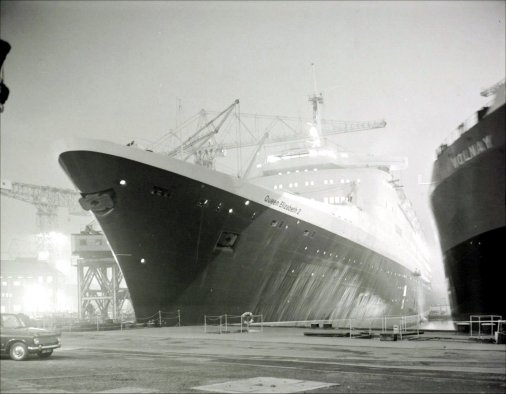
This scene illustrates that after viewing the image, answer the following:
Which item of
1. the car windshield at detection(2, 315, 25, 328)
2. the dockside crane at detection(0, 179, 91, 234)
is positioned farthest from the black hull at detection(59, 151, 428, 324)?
the dockside crane at detection(0, 179, 91, 234)

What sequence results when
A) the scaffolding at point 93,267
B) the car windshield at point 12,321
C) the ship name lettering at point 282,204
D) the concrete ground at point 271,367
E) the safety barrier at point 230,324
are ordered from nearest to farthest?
the concrete ground at point 271,367, the car windshield at point 12,321, the safety barrier at point 230,324, the ship name lettering at point 282,204, the scaffolding at point 93,267

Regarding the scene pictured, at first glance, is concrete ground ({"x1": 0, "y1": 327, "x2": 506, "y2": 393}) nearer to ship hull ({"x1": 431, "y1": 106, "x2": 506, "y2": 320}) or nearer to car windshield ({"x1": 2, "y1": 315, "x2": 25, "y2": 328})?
car windshield ({"x1": 2, "y1": 315, "x2": 25, "y2": 328})

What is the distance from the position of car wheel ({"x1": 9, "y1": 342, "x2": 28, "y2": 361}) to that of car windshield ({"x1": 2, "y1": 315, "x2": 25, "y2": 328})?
981 mm

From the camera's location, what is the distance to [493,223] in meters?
16.7

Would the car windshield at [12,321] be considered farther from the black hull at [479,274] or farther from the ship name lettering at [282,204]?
the black hull at [479,274]

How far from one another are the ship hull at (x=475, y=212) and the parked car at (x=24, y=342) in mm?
13435

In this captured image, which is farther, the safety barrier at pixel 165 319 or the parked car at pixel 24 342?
→ the safety barrier at pixel 165 319

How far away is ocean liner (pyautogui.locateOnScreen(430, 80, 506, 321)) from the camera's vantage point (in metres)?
16.3

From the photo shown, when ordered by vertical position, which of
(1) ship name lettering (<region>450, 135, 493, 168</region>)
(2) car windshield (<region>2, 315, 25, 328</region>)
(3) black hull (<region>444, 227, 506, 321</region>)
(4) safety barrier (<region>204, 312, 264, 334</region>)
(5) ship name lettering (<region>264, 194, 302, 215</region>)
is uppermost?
(1) ship name lettering (<region>450, 135, 493, 168</region>)

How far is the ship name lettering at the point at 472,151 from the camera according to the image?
643 inches

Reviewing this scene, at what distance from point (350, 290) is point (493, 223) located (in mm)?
19720

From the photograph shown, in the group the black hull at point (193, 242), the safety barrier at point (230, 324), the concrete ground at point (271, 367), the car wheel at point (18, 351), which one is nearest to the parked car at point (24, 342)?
the car wheel at point (18, 351)

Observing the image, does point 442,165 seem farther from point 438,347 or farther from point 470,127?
point 438,347

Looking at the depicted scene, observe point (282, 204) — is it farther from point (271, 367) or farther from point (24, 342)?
point (271, 367)
